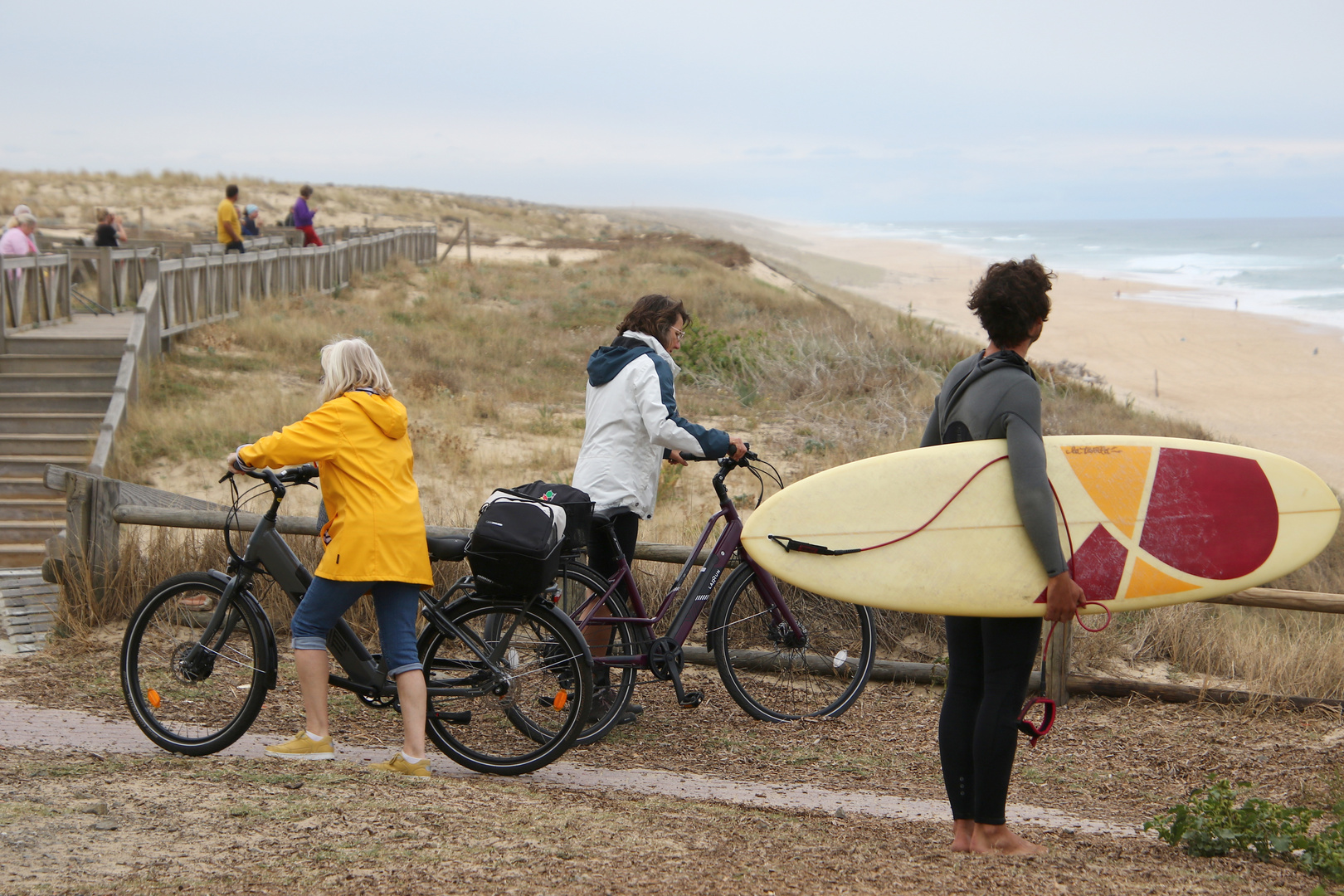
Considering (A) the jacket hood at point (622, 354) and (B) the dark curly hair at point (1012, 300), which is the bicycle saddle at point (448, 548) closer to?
(A) the jacket hood at point (622, 354)

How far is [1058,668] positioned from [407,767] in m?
3.09

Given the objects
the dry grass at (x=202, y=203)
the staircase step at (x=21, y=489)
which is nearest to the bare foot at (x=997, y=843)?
the staircase step at (x=21, y=489)

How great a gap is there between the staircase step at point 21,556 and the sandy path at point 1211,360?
1559 centimetres

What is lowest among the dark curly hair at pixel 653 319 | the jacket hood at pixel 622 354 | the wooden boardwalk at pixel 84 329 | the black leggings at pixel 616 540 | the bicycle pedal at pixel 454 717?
the bicycle pedal at pixel 454 717

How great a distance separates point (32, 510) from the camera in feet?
33.2

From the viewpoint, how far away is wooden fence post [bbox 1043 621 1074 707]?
497 cm

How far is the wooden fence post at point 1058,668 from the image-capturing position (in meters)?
4.97

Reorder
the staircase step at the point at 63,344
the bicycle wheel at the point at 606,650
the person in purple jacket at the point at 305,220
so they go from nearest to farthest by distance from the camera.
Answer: the bicycle wheel at the point at 606,650
the staircase step at the point at 63,344
the person in purple jacket at the point at 305,220

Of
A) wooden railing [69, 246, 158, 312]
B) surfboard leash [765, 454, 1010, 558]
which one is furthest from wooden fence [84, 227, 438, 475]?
surfboard leash [765, 454, 1010, 558]

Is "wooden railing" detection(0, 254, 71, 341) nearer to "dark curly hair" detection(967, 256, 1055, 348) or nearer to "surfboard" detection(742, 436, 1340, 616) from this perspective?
"surfboard" detection(742, 436, 1340, 616)

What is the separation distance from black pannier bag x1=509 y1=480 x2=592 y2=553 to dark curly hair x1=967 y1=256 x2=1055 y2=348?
177 centimetres

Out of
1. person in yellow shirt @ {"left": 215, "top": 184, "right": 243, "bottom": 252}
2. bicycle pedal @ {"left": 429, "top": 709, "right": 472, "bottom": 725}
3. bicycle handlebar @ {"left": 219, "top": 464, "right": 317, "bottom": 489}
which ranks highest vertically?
person in yellow shirt @ {"left": 215, "top": 184, "right": 243, "bottom": 252}

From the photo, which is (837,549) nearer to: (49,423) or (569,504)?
(569,504)

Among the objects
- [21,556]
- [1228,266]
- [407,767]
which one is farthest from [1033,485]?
A: [1228,266]
